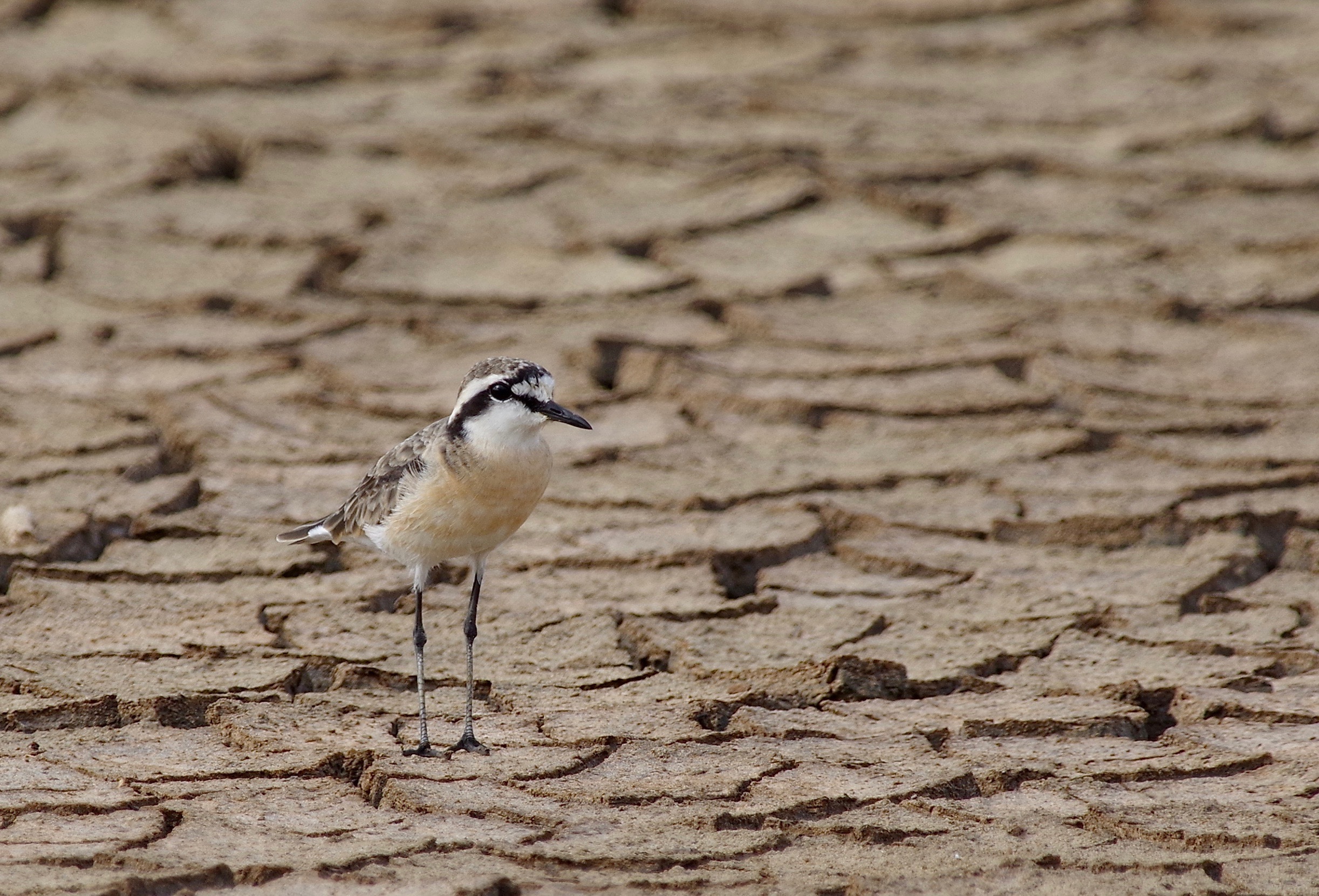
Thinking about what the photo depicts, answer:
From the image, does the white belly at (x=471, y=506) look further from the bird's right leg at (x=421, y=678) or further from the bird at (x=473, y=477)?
the bird's right leg at (x=421, y=678)

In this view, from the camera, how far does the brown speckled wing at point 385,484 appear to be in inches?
130

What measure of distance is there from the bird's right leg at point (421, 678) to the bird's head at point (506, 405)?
371mm

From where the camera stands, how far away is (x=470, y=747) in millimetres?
3021

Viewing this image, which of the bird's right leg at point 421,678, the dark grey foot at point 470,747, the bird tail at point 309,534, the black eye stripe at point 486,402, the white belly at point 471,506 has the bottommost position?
the dark grey foot at point 470,747

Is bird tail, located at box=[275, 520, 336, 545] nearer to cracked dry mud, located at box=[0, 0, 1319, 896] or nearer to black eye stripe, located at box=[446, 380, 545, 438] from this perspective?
cracked dry mud, located at box=[0, 0, 1319, 896]

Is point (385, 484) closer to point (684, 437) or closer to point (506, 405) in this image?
point (506, 405)

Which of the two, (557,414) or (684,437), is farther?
(684,437)

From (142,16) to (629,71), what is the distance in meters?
2.20

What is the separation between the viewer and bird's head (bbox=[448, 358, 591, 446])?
3215 millimetres

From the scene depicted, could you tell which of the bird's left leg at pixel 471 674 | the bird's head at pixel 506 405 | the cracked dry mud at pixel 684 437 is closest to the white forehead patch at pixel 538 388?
the bird's head at pixel 506 405

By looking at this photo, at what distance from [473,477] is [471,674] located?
389 millimetres

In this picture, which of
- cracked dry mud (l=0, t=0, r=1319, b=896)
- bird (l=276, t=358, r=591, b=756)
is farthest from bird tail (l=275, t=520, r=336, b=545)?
bird (l=276, t=358, r=591, b=756)

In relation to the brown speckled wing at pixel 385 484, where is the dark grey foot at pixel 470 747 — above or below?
below

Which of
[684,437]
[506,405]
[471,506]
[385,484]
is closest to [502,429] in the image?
[506,405]
